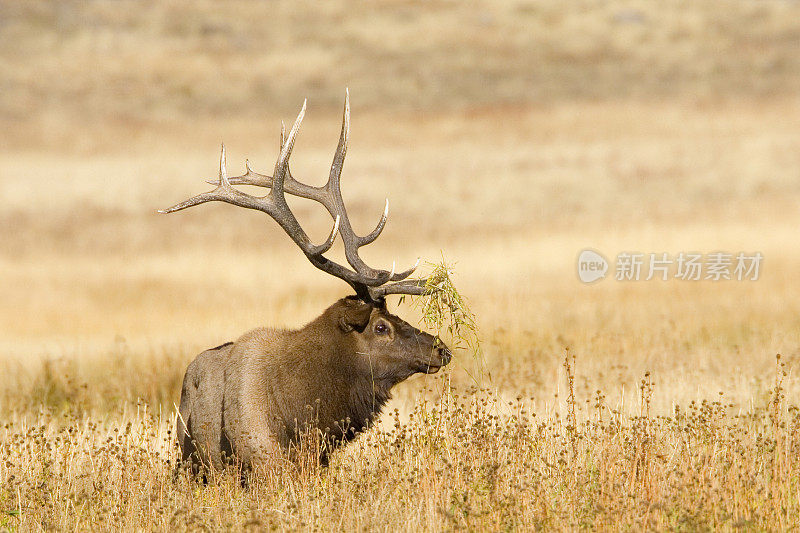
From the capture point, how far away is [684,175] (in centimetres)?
4872

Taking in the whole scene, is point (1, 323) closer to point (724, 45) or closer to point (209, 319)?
point (209, 319)

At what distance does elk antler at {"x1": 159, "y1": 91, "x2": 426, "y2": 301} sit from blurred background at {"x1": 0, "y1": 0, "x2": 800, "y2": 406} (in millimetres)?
4078

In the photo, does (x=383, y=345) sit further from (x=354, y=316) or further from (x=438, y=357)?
(x=438, y=357)

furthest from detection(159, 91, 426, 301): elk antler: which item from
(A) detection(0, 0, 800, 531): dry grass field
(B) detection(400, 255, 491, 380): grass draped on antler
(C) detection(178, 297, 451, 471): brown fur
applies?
(A) detection(0, 0, 800, 531): dry grass field

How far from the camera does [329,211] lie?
10133mm

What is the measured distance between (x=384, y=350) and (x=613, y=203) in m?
36.4

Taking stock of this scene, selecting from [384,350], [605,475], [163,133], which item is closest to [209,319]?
[384,350]

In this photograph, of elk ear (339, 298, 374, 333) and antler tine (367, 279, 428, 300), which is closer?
antler tine (367, 279, 428, 300)

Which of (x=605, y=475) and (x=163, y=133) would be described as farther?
(x=163, y=133)

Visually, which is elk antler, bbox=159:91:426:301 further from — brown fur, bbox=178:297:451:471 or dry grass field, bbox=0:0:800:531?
dry grass field, bbox=0:0:800:531

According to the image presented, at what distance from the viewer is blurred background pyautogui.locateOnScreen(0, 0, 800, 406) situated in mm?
19891

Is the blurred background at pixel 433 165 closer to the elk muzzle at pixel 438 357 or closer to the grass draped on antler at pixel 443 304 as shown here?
the elk muzzle at pixel 438 357

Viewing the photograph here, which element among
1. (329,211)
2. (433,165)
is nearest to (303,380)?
(329,211)

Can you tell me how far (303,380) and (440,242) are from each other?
29041mm
